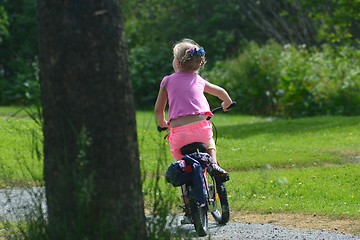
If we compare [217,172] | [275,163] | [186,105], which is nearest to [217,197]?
[217,172]

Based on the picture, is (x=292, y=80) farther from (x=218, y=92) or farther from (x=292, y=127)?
(x=218, y=92)

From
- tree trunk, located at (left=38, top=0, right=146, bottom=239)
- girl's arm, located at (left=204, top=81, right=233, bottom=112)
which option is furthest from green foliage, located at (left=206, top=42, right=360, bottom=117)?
tree trunk, located at (left=38, top=0, right=146, bottom=239)

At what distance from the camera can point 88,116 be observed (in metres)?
6.28

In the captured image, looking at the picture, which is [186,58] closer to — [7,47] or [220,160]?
[220,160]

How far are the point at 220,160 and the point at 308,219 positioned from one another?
237 inches

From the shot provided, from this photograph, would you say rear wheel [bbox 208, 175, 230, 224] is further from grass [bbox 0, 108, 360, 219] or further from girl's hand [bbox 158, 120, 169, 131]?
girl's hand [bbox 158, 120, 169, 131]

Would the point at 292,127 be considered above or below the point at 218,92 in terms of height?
below

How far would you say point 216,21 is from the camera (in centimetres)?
4278

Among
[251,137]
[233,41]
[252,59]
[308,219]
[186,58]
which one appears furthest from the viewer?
[233,41]

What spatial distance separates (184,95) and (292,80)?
19.6 m

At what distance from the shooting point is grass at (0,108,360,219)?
407 inches

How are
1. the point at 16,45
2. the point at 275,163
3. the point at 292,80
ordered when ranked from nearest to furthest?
the point at 275,163 < the point at 292,80 < the point at 16,45

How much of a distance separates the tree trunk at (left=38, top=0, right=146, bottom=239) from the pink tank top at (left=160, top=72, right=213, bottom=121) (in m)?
2.70

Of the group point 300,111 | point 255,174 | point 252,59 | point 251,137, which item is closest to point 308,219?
point 255,174
